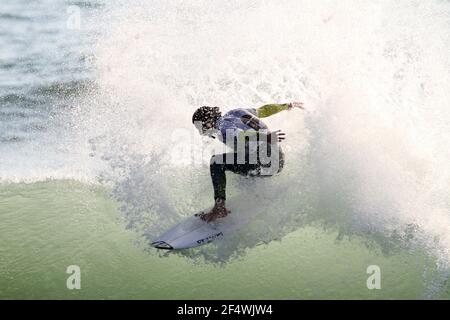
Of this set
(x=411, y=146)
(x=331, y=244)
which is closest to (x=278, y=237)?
(x=331, y=244)

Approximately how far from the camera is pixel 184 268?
589cm

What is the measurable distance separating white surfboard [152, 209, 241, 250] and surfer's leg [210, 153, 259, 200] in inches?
12.9

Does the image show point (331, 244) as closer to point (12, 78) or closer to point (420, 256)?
point (420, 256)

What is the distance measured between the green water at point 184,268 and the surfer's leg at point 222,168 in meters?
0.80

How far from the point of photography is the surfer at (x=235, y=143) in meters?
6.14

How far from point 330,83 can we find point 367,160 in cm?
147

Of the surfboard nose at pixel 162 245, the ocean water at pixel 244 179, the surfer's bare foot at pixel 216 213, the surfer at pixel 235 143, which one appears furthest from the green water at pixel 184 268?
the surfer at pixel 235 143

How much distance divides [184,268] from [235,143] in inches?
60.1

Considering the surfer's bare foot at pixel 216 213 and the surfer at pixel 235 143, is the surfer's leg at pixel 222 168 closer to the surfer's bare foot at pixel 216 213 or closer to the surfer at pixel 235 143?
the surfer at pixel 235 143

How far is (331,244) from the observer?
6168 millimetres

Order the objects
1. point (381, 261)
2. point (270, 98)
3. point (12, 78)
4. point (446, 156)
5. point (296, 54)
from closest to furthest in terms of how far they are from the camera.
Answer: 1. point (381, 261)
2. point (446, 156)
3. point (270, 98)
4. point (296, 54)
5. point (12, 78)

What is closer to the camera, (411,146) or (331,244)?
(331,244)

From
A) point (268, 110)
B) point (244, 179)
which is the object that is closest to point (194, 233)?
point (244, 179)

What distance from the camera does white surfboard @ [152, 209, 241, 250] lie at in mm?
6008
